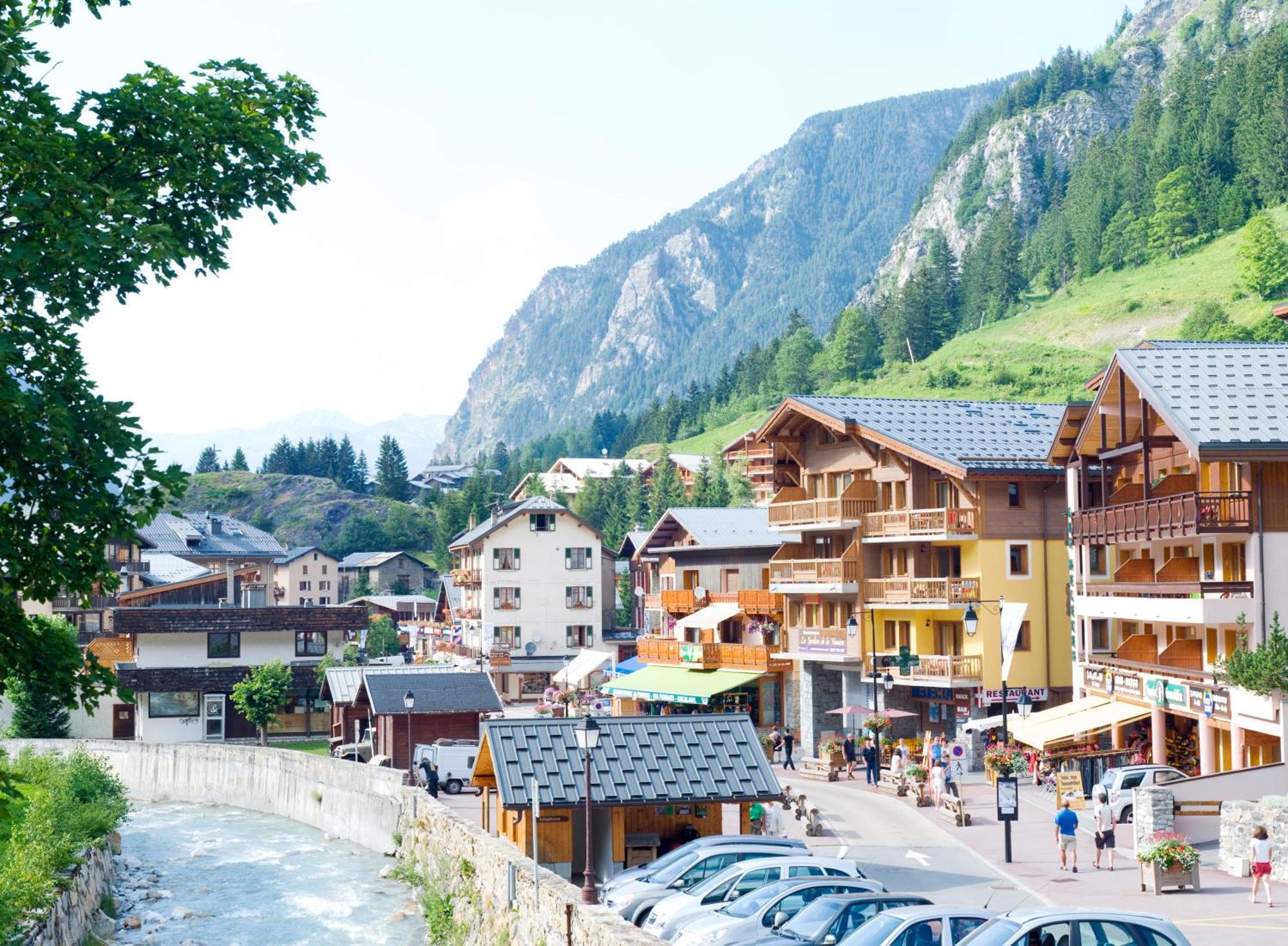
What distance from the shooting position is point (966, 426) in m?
57.8

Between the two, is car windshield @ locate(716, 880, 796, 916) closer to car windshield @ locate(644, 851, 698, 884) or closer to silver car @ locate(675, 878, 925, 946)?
silver car @ locate(675, 878, 925, 946)

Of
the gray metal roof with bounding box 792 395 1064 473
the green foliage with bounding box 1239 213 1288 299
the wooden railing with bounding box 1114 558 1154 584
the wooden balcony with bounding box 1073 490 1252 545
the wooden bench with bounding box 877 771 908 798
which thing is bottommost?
the wooden bench with bounding box 877 771 908 798

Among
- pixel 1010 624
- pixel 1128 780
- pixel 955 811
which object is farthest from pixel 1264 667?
pixel 1010 624

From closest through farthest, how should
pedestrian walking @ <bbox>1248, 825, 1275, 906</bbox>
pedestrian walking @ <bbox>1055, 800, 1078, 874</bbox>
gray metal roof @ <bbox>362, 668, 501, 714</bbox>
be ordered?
pedestrian walking @ <bbox>1248, 825, 1275, 906</bbox>, pedestrian walking @ <bbox>1055, 800, 1078, 874</bbox>, gray metal roof @ <bbox>362, 668, 501, 714</bbox>

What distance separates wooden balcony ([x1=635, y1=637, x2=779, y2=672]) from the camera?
6450cm

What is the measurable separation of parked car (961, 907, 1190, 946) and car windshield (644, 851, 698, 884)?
8.96 m

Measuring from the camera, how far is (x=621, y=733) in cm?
3058

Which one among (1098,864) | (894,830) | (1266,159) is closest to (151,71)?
(1098,864)

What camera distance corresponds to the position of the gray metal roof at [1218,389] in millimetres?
37625

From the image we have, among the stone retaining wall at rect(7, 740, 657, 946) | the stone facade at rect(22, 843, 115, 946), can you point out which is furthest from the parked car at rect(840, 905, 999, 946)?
the stone facade at rect(22, 843, 115, 946)

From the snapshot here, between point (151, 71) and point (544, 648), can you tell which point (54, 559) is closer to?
point (151, 71)

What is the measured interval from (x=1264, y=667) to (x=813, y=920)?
1872 centimetres

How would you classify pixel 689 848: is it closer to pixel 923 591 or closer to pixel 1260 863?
pixel 1260 863

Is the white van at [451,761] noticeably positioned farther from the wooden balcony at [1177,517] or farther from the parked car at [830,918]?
the parked car at [830,918]
